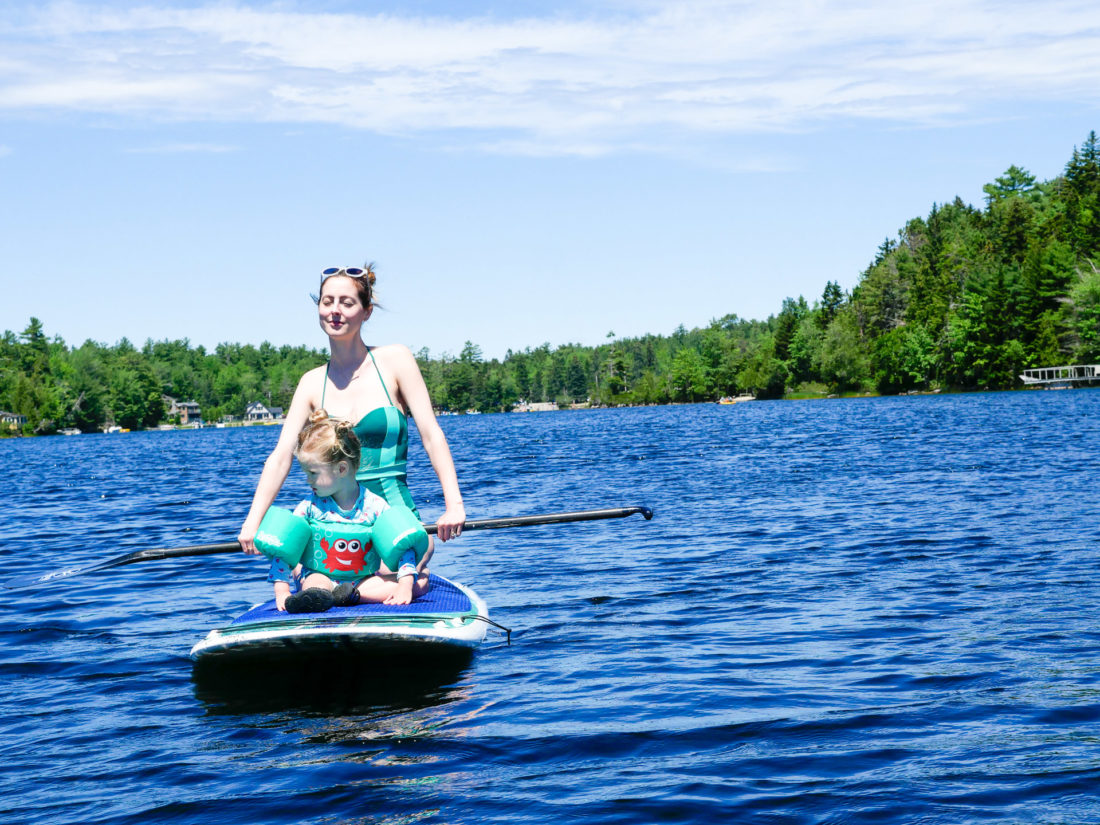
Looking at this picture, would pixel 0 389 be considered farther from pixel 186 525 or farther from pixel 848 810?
pixel 848 810

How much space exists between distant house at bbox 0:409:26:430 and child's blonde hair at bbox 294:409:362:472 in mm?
165449

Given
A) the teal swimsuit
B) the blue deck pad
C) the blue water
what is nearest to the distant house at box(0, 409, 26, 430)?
the blue water

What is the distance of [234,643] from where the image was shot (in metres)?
6.98

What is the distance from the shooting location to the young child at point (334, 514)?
6.89 m

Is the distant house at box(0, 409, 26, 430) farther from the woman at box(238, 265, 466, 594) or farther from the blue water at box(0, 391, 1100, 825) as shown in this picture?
the woman at box(238, 265, 466, 594)

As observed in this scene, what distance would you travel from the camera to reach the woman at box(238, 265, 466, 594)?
7.15 m

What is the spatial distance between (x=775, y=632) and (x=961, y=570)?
3.74 meters

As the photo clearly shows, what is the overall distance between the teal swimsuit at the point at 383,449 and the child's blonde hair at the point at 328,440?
224 millimetres

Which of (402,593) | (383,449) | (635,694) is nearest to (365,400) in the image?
(383,449)

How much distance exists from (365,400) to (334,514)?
0.79 meters

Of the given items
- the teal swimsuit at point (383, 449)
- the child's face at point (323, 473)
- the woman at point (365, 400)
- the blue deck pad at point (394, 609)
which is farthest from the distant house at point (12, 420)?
the child's face at point (323, 473)

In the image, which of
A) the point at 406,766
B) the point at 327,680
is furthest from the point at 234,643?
the point at 406,766

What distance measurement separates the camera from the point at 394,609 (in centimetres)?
723

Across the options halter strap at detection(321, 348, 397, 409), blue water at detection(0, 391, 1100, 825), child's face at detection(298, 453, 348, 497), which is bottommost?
blue water at detection(0, 391, 1100, 825)
